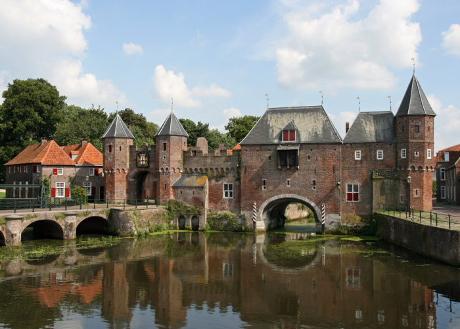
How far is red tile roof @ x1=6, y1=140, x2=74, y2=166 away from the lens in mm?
43744

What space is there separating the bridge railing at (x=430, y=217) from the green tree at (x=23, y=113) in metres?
38.1

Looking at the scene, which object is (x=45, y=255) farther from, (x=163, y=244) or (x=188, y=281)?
(x=188, y=281)

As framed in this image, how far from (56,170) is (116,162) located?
6.42m

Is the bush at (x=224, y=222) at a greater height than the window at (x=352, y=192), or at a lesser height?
lesser

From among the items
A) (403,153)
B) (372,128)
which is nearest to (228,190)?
(372,128)

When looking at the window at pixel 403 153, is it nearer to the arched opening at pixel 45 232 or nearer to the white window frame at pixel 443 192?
the white window frame at pixel 443 192

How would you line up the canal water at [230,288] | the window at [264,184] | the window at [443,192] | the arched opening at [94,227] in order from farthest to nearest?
the window at [443,192]
the window at [264,184]
the arched opening at [94,227]
the canal water at [230,288]

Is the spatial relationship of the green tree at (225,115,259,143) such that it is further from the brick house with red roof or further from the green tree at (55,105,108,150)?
the brick house with red roof

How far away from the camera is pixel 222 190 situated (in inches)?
1577

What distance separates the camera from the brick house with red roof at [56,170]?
143ft

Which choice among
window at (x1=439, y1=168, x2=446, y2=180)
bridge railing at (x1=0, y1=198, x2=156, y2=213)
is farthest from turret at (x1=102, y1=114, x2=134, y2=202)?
window at (x1=439, y1=168, x2=446, y2=180)

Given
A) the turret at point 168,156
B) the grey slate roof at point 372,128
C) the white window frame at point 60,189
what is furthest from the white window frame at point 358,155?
the white window frame at point 60,189

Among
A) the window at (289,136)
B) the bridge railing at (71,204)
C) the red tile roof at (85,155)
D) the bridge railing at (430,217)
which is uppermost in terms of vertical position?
the window at (289,136)

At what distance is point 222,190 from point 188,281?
59.0 ft
